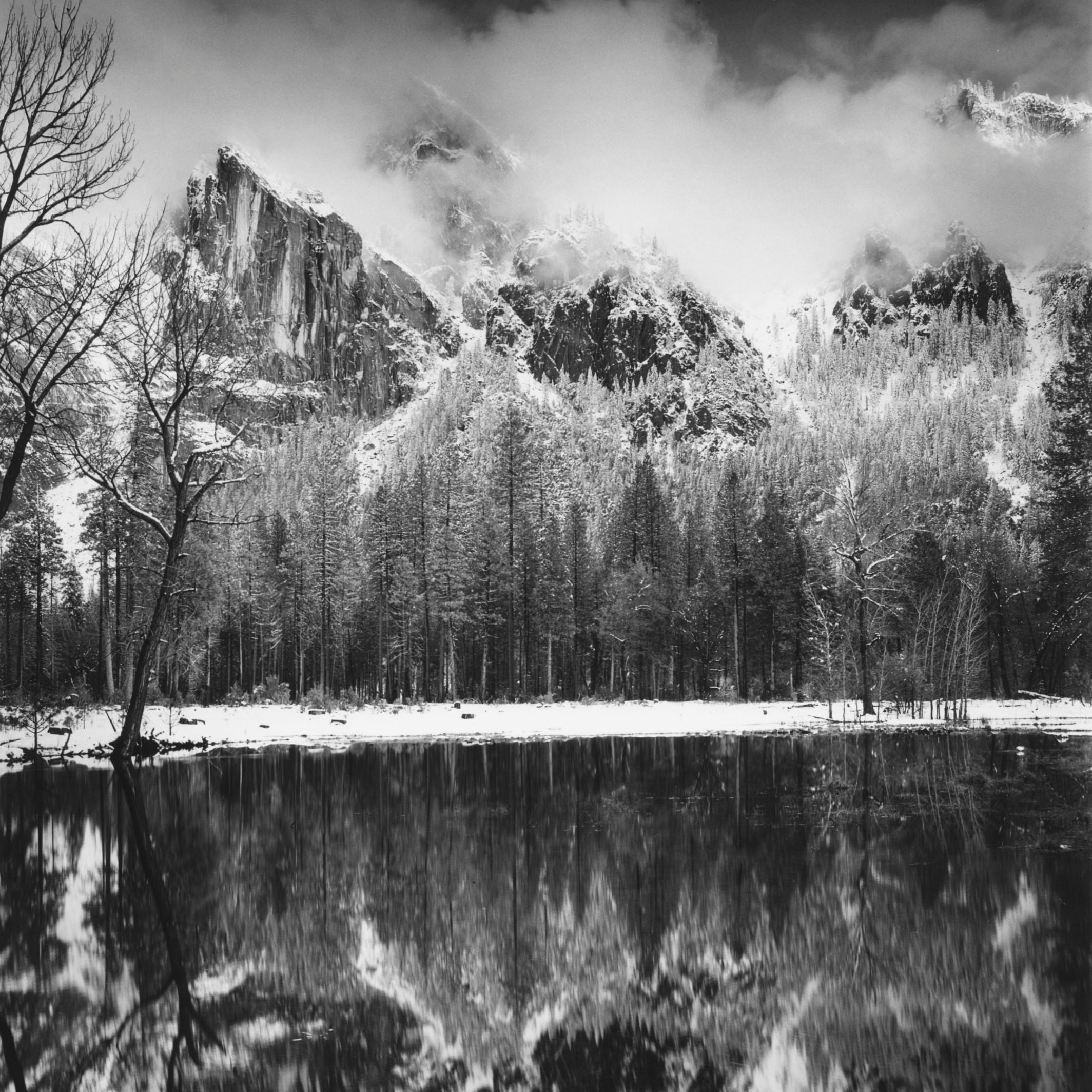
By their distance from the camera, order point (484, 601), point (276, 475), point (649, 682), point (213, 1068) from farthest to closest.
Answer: point (276, 475)
point (649, 682)
point (484, 601)
point (213, 1068)

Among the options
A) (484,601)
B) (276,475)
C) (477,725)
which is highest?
(276,475)

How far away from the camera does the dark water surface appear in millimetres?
4746

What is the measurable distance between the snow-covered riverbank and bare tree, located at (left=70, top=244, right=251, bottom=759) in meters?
3.88

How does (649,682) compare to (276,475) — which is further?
(276,475)

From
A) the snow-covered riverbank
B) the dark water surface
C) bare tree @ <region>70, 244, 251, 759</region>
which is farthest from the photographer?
the snow-covered riverbank

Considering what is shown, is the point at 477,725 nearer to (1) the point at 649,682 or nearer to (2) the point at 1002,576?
(1) the point at 649,682

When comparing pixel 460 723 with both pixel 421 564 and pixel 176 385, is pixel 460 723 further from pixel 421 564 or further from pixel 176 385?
pixel 421 564

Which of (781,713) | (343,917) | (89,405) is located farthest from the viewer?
(781,713)

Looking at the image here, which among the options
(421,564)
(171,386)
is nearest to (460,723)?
(171,386)

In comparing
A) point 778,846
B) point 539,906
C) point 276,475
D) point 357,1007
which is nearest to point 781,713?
point 778,846

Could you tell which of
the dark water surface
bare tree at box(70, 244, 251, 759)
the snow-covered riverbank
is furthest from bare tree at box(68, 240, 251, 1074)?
the dark water surface

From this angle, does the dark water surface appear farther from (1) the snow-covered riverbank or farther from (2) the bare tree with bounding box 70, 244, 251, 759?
(1) the snow-covered riverbank

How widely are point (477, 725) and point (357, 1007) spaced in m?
26.9

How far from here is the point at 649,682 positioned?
66.8 meters
